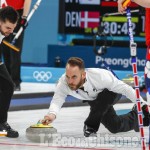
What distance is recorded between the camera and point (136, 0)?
5.36 m

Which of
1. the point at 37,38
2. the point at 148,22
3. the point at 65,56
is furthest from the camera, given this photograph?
the point at 37,38

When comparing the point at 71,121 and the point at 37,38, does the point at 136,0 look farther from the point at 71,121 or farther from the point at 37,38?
the point at 37,38

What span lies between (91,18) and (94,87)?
5.99m

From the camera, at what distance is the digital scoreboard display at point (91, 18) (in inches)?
488

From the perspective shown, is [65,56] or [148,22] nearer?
[148,22]

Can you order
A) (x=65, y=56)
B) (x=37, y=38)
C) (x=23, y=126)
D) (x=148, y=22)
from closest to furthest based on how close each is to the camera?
(x=148, y=22) → (x=23, y=126) → (x=65, y=56) → (x=37, y=38)

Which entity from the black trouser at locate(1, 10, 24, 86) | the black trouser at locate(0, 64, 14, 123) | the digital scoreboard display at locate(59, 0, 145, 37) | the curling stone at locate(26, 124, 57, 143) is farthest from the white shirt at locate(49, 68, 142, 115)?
the digital scoreboard display at locate(59, 0, 145, 37)

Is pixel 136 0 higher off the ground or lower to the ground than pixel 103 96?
higher

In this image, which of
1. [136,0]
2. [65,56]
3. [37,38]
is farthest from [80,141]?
[37,38]

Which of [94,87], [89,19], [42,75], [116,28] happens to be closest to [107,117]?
[94,87]

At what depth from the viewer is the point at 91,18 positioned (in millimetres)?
12562

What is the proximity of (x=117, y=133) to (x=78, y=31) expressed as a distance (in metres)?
5.74

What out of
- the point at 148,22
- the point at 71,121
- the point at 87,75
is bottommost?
the point at 71,121

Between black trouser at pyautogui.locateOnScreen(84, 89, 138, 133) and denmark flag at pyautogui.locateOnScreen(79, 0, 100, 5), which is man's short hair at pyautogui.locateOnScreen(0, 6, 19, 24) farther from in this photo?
denmark flag at pyautogui.locateOnScreen(79, 0, 100, 5)
